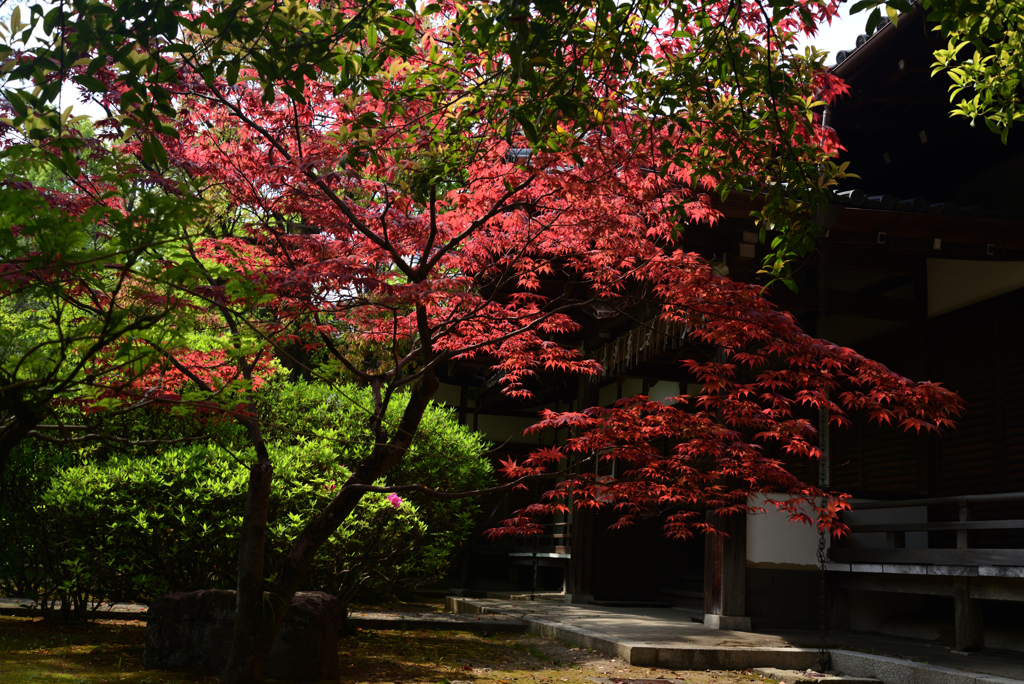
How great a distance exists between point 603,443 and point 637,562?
21.8 ft

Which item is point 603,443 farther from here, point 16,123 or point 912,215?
point 16,123

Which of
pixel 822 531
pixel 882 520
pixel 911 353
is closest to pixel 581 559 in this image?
pixel 882 520

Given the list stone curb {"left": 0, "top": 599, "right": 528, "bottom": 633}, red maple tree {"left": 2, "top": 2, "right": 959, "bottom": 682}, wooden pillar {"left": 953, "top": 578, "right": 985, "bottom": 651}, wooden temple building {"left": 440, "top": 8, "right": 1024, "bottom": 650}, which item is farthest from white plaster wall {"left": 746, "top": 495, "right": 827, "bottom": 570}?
stone curb {"left": 0, "top": 599, "right": 528, "bottom": 633}

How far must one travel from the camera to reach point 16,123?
3383mm

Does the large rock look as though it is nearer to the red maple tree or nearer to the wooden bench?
the red maple tree

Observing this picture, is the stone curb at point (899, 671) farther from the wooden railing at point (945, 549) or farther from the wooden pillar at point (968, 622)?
the wooden railing at point (945, 549)

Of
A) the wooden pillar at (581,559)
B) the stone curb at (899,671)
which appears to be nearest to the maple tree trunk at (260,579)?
the stone curb at (899,671)

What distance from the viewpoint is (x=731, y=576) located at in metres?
8.24

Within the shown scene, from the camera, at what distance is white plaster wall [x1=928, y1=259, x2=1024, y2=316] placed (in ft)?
26.0

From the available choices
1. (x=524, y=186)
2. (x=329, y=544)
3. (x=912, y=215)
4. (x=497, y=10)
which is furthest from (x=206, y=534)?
(x=912, y=215)

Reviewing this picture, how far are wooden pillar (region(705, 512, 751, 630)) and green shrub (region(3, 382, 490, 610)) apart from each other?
3.04 meters

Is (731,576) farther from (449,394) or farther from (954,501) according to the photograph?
(449,394)

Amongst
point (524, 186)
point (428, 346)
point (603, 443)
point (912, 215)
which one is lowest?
point (603, 443)

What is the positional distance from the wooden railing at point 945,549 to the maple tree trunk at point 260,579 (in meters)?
5.11
